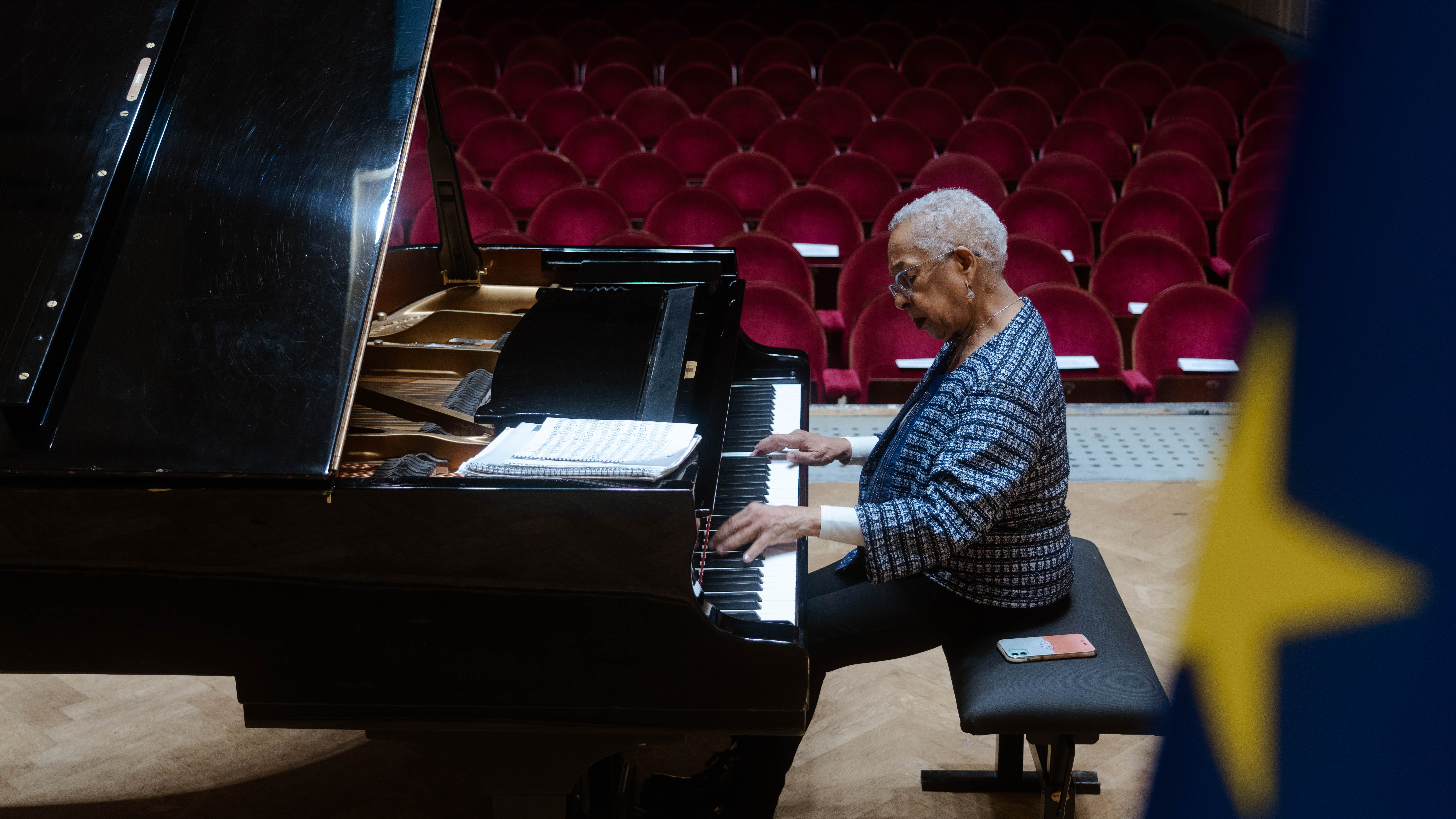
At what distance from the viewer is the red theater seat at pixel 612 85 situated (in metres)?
6.54

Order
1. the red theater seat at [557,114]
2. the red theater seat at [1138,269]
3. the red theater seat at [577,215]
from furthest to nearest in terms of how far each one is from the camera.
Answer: the red theater seat at [557,114] < the red theater seat at [577,215] < the red theater seat at [1138,269]

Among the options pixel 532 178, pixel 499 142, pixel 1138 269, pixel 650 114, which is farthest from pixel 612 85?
pixel 1138 269

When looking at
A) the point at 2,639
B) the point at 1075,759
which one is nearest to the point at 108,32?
the point at 2,639

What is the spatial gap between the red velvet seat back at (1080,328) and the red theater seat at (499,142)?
3.05m

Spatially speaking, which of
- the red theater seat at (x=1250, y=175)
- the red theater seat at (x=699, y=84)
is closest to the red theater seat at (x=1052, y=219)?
the red theater seat at (x=1250, y=175)

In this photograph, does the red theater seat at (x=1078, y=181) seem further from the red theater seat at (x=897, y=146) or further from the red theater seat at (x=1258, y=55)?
the red theater seat at (x=1258, y=55)

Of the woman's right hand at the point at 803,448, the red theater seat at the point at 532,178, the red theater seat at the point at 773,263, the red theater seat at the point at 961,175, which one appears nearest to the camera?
the woman's right hand at the point at 803,448

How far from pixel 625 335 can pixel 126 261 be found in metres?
0.90

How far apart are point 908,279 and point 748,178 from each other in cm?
331

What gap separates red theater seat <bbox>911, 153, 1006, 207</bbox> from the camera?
15.9 ft

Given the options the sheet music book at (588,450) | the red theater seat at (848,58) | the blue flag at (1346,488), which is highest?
the red theater seat at (848,58)

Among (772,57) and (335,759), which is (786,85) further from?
(335,759)

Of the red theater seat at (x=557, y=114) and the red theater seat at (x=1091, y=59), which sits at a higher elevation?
the red theater seat at (x=1091, y=59)

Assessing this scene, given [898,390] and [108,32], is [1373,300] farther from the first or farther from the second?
[898,390]
